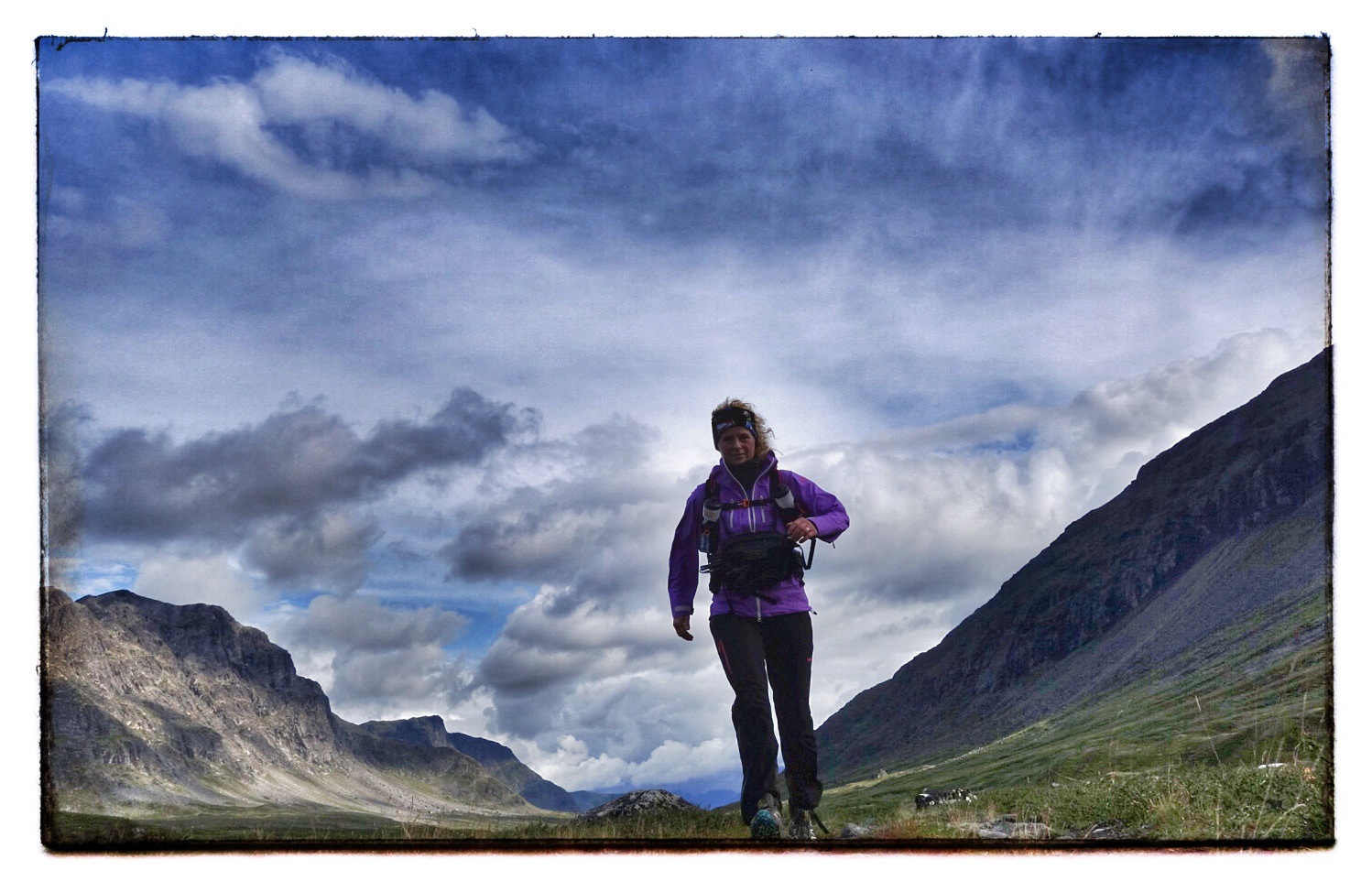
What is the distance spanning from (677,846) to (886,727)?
17765cm

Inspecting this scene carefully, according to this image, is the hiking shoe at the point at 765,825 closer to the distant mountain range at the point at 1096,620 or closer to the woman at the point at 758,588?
the woman at the point at 758,588

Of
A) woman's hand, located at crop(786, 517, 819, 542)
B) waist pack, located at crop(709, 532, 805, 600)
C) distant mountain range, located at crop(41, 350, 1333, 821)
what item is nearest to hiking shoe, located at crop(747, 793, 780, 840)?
waist pack, located at crop(709, 532, 805, 600)

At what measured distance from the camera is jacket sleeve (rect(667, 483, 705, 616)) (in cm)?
1062

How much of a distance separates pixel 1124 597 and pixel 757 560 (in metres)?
162

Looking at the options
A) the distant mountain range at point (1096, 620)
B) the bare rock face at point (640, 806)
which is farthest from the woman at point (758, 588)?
the distant mountain range at point (1096, 620)

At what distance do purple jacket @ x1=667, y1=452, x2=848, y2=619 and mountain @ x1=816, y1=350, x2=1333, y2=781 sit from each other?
3659 inches

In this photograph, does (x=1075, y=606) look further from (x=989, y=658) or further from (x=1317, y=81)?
(x=1317, y=81)

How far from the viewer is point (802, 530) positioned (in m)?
10.0

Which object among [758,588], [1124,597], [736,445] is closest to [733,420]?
[736,445]

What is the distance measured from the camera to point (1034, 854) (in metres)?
9.49

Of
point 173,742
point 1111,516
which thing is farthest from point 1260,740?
point 173,742

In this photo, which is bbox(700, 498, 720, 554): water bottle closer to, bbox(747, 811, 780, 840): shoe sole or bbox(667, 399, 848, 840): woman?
bbox(667, 399, 848, 840): woman

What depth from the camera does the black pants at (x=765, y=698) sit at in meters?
9.88

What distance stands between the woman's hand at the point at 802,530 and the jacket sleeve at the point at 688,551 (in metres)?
1.00
